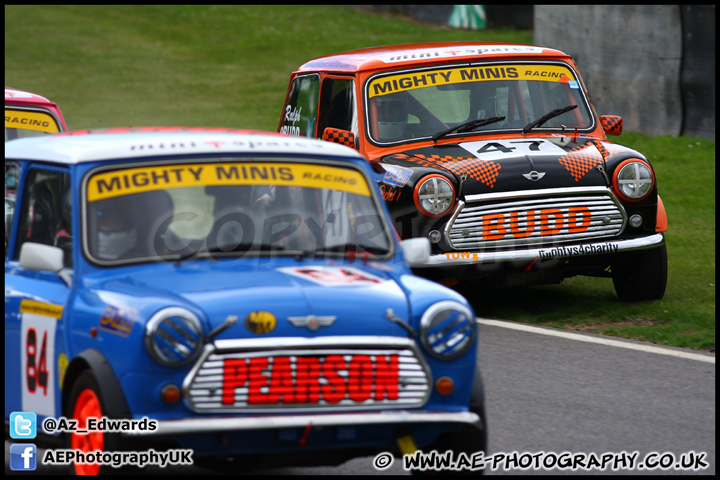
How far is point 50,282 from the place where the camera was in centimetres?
514

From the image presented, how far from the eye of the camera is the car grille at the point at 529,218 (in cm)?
878

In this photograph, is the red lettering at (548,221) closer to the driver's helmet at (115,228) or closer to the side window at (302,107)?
the side window at (302,107)

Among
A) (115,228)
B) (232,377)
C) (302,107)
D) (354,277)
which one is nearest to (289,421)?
(232,377)

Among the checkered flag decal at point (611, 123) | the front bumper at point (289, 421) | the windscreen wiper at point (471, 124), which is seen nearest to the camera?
the front bumper at point (289, 421)

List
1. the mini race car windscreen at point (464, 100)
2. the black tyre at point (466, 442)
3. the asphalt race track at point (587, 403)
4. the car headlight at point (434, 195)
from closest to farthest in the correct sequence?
1. the black tyre at point (466, 442)
2. the asphalt race track at point (587, 403)
3. the car headlight at point (434, 195)
4. the mini race car windscreen at point (464, 100)

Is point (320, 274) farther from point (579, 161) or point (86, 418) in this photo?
point (579, 161)

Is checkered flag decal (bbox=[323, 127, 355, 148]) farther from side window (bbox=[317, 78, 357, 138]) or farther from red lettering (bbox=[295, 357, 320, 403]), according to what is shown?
red lettering (bbox=[295, 357, 320, 403])

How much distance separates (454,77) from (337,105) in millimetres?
1031

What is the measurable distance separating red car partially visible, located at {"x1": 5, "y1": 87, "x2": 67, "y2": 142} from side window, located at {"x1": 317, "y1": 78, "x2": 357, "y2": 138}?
2192 millimetres

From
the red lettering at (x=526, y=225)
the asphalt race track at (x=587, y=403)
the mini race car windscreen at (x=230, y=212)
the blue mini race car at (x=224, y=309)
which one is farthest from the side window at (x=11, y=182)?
the red lettering at (x=526, y=225)

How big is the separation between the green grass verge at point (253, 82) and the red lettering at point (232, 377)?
462cm

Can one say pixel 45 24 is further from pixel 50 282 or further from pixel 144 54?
pixel 50 282

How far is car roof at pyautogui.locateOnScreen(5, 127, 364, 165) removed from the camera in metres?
5.20

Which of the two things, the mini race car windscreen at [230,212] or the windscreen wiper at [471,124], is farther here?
the windscreen wiper at [471,124]
